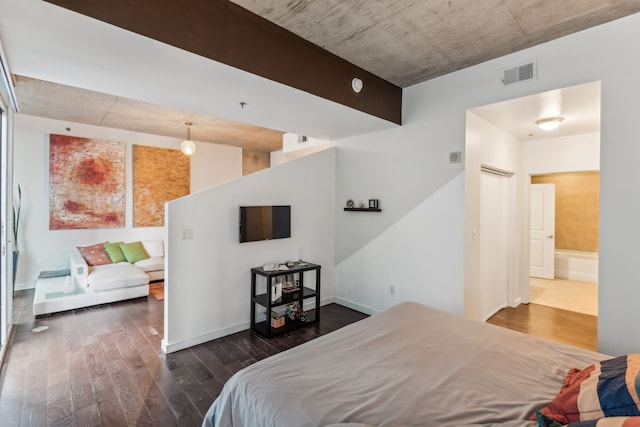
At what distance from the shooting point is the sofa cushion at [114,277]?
443 centimetres

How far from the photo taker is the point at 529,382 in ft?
4.92

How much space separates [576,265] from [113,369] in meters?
7.78

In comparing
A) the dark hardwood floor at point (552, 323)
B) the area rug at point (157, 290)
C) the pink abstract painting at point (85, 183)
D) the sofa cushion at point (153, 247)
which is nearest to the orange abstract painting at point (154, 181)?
the pink abstract painting at point (85, 183)

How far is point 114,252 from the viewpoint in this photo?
5305 millimetres

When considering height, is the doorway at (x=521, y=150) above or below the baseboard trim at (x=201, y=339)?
above

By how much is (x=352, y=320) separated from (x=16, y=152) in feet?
19.0

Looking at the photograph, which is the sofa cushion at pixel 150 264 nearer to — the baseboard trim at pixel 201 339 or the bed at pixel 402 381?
the baseboard trim at pixel 201 339

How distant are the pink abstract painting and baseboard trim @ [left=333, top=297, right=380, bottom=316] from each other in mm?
4297

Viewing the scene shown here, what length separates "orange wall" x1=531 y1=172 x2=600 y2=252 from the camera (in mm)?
6098

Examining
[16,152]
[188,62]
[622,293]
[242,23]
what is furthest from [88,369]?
[622,293]

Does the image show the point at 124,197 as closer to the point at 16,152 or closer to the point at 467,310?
the point at 16,152

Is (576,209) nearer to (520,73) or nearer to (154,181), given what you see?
(520,73)

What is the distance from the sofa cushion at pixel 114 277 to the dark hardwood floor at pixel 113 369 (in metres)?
0.44

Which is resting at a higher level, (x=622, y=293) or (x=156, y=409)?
(x=622, y=293)
